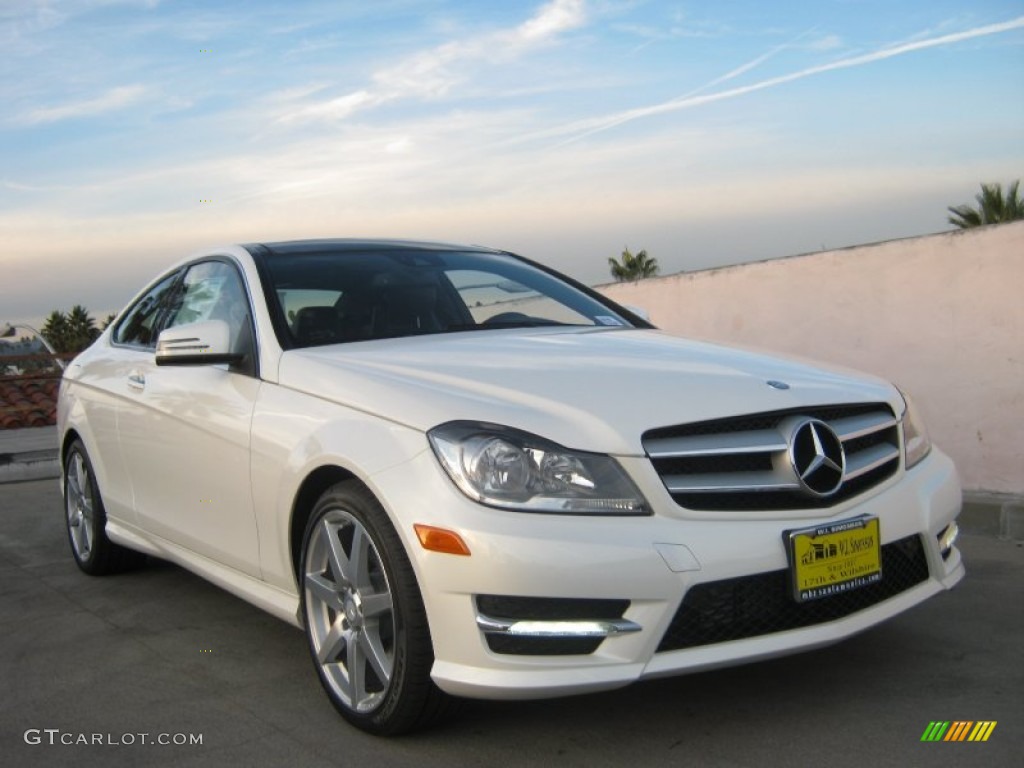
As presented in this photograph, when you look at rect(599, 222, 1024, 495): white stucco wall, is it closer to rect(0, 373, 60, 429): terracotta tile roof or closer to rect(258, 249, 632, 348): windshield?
rect(258, 249, 632, 348): windshield

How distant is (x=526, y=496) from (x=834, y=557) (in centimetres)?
85

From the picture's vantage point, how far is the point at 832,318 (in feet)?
23.9

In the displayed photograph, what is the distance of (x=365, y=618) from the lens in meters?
3.24

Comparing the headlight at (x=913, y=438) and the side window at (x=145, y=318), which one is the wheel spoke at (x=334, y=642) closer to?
the headlight at (x=913, y=438)

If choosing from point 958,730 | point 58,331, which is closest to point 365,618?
point 958,730

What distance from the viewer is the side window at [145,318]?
5234 mm

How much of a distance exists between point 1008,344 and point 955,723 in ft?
11.9

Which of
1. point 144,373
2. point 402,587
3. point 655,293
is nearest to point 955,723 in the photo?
point 402,587

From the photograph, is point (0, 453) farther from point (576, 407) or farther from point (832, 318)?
point (576, 407)

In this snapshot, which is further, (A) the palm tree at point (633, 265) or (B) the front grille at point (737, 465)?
(A) the palm tree at point (633, 265)

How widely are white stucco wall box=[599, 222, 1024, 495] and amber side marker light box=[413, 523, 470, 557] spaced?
3566 millimetres

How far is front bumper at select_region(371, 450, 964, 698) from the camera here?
2809 millimetres

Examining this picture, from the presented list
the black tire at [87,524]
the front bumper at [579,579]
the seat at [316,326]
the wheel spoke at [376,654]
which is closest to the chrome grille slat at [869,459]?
the front bumper at [579,579]

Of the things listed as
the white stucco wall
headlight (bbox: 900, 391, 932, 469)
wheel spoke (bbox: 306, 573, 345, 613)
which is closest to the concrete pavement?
the white stucco wall
